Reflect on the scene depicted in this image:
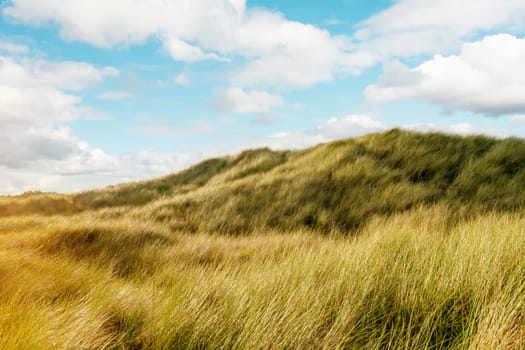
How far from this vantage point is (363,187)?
27.9 ft

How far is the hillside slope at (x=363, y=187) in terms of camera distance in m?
7.59

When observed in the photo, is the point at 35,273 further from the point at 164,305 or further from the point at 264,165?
the point at 264,165

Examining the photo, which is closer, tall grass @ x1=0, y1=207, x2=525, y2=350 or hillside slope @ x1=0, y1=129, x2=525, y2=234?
tall grass @ x1=0, y1=207, x2=525, y2=350

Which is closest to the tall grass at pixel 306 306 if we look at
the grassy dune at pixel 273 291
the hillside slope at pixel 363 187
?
the grassy dune at pixel 273 291

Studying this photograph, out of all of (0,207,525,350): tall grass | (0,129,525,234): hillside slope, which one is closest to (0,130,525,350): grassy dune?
(0,207,525,350): tall grass

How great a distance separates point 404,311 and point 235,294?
985mm

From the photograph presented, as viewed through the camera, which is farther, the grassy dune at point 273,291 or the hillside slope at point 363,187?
the hillside slope at point 363,187

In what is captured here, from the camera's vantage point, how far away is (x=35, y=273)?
3.07 meters

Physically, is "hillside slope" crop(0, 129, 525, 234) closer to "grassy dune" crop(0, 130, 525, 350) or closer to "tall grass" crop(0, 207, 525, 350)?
"grassy dune" crop(0, 130, 525, 350)

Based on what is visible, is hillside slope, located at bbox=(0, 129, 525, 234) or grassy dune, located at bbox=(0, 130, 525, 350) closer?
grassy dune, located at bbox=(0, 130, 525, 350)

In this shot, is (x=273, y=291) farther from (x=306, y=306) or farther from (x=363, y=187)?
(x=363, y=187)

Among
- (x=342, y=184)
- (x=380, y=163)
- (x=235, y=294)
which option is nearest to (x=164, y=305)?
(x=235, y=294)

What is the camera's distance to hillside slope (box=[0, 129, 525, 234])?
24.9 feet

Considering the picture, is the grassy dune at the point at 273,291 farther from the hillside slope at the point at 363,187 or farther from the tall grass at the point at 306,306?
the hillside slope at the point at 363,187
